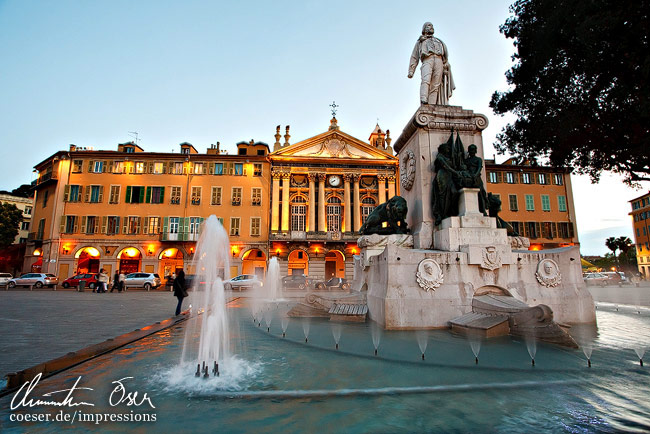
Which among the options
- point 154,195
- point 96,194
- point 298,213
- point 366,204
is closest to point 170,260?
point 154,195

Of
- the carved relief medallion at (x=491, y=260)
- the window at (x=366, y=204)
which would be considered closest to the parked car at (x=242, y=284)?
the window at (x=366, y=204)

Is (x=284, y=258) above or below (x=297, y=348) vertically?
above

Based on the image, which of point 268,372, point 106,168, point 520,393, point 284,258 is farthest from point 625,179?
point 106,168

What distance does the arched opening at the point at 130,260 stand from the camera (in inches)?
1377

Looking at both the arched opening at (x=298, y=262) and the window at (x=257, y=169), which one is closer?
the arched opening at (x=298, y=262)

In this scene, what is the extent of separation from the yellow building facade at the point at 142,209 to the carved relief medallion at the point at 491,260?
31.6 m

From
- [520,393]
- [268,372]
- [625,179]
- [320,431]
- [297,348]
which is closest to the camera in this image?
[320,431]

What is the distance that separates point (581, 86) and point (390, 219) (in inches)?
231

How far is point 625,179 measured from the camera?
9742 millimetres

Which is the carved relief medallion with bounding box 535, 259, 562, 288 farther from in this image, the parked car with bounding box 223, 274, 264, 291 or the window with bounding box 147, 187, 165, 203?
the window with bounding box 147, 187, 165, 203

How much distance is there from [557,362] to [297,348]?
9.93 ft

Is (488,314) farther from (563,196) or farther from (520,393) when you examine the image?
(563,196)

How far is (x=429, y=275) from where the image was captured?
5949 millimetres

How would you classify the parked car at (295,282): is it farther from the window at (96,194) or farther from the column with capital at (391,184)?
the window at (96,194)
